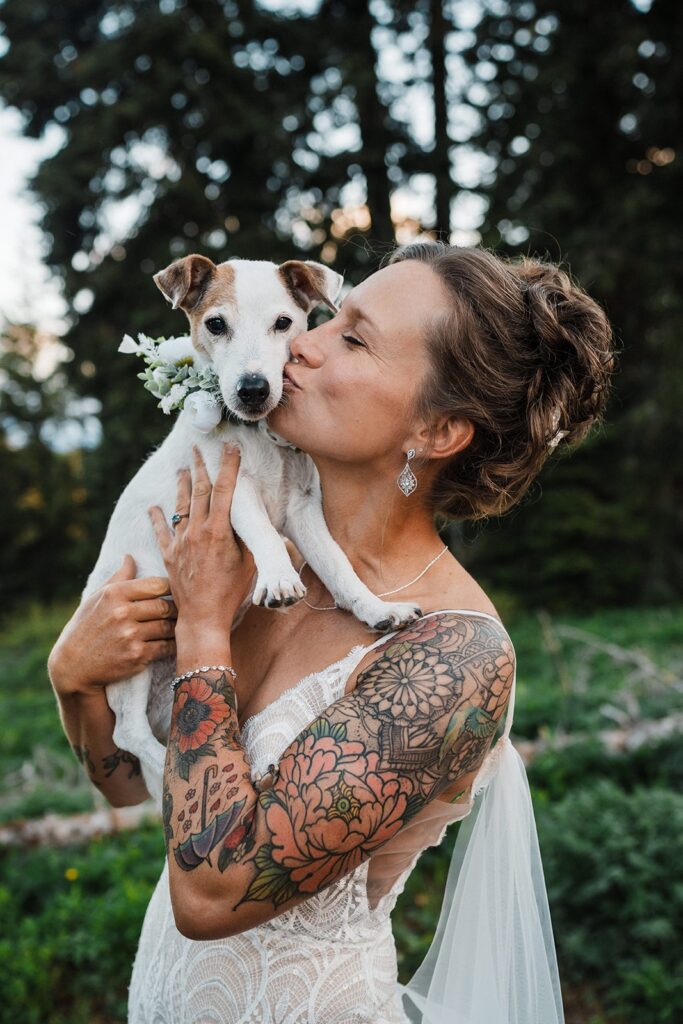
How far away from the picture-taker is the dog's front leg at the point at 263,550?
2.10 meters

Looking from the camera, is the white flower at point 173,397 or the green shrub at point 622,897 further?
the green shrub at point 622,897

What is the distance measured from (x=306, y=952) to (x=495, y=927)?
0.51m

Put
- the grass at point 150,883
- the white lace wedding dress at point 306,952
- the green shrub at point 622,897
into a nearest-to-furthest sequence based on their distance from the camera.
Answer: the white lace wedding dress at point 306,952, the green shrub at point 622,897, the grass at point 150,883

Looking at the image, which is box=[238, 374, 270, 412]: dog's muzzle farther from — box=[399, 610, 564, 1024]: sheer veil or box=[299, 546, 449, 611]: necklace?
box=[399, 610, 564, 1024]: sheer veil

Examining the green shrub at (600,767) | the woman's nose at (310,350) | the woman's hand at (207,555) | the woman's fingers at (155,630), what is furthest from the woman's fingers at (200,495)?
the green shrub at (600,767)

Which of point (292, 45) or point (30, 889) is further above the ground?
point (292, 45)

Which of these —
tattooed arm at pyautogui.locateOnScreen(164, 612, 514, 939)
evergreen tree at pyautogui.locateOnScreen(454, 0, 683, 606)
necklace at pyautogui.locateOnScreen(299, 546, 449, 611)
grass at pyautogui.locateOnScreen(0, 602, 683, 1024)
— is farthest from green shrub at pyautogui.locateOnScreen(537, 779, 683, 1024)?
evergreen tree at pyautogui.locateOnScreen(454, 0, 683, 606)

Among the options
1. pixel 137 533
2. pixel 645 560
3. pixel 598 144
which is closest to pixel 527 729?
pixel 137 533

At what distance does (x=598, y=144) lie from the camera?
531 inches

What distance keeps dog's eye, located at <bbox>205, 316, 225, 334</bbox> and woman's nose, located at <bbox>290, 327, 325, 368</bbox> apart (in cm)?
51

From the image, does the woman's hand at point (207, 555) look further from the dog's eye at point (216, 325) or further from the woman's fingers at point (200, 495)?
the dog's eye at point (216, 325)

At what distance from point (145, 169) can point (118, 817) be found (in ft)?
32.4

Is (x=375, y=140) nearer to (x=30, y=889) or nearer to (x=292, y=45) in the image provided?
(x=292, y=45)

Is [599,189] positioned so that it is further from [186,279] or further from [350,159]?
[186,279]
